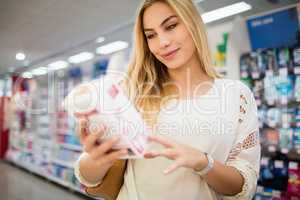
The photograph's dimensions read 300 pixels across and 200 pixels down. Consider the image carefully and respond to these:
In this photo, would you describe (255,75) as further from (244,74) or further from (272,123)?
(272,123)

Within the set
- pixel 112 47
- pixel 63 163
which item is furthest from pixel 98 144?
pixel 63 163

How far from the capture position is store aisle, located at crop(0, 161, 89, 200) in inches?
105

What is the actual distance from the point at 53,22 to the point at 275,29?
2021mm

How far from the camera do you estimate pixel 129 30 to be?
3.11 meters

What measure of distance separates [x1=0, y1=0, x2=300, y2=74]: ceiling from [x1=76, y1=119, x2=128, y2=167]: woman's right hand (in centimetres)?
156

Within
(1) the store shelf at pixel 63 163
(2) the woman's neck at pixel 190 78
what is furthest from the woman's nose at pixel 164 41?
(1) the store shelf at pixel 63 163

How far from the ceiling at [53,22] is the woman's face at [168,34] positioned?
137 cm

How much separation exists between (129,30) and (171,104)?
2.42 m

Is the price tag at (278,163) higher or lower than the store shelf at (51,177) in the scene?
higher

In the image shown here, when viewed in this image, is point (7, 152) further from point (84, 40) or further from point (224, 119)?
point (224, 119)

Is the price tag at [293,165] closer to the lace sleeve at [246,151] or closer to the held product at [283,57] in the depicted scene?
the held product at [283,57]

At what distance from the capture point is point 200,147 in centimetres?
80

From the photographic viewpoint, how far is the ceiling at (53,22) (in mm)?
1832

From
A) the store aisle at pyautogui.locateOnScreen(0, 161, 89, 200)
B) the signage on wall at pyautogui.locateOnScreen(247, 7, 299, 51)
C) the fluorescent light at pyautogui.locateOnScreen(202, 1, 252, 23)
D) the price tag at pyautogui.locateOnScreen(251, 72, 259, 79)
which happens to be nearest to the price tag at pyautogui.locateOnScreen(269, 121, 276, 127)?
the price tag at pyautogui.locateOnScreen(251, 72, 259, 79)
